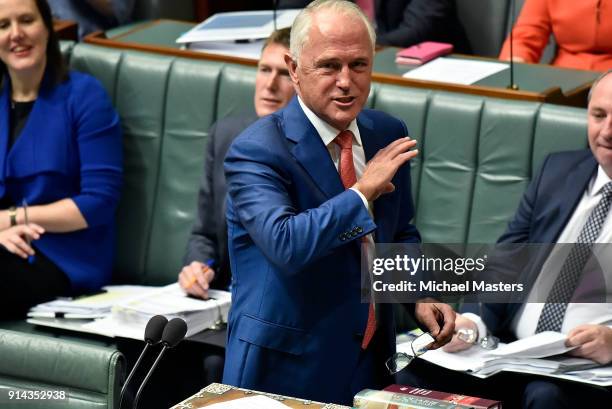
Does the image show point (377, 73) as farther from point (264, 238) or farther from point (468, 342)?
point (264, 238)

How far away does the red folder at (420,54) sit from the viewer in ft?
14.1

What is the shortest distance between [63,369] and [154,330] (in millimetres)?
185

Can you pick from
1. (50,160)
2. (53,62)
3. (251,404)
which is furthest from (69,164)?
(251,404)

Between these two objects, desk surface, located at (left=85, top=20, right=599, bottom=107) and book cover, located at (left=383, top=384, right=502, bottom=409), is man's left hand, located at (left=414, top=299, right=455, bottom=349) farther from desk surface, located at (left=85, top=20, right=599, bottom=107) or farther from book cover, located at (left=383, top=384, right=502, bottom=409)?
desk surface, located at (left=85, top=20, right=599, bottom=107)

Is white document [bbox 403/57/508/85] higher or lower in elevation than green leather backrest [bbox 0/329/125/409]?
higher

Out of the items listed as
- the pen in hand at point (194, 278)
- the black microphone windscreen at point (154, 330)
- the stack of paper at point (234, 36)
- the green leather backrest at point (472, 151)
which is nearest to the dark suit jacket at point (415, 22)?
the stack of paper at point (234, 36)

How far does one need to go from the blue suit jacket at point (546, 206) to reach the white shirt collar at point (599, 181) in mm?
24

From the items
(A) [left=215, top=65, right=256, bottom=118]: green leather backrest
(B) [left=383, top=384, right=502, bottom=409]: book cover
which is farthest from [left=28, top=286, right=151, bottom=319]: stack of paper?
(B) [left=383, top=384, right=502, bottom=409]: book cover

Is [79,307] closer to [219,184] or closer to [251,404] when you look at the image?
[219,184]

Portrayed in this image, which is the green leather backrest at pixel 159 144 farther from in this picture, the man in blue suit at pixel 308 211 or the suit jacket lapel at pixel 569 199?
the man in blue suit at pixel 308 211

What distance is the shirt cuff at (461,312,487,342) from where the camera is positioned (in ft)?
11.1

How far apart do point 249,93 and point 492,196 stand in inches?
35.7

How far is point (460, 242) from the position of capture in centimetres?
382

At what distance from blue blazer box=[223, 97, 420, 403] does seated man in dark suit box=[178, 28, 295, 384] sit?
3.91 ft
